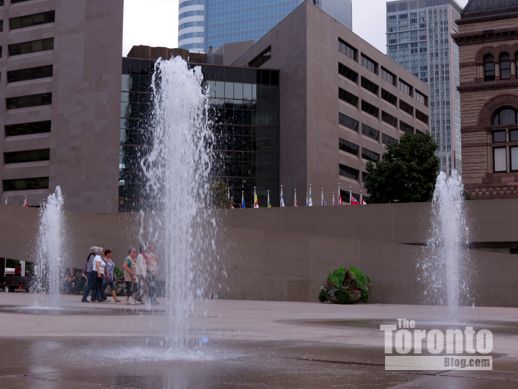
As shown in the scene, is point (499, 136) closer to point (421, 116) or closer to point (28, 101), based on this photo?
point (28, 101)

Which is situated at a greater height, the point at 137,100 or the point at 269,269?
the point at 137,100

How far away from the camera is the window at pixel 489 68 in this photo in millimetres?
50344

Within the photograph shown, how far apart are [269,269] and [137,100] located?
4900 cm

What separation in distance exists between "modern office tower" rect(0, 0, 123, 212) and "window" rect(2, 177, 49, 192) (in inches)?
→ 4.2

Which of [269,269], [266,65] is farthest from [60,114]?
[269,269]

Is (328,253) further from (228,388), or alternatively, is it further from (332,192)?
(332,192)

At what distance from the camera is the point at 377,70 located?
91.2 meters

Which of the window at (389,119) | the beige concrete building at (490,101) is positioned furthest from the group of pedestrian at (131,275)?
the window at (389,119)

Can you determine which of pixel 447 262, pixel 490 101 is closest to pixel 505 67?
pixel 490 101

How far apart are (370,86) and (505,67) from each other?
39.2m

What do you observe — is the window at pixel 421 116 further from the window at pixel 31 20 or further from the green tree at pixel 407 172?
the window at pixel 31 20

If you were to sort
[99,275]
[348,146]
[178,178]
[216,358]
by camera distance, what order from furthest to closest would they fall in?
[348,146] → [99,275] → [178,178] → [216,358]

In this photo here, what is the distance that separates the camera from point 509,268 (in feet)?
79.2

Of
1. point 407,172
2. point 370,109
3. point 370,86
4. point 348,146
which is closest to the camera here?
point 407,172
